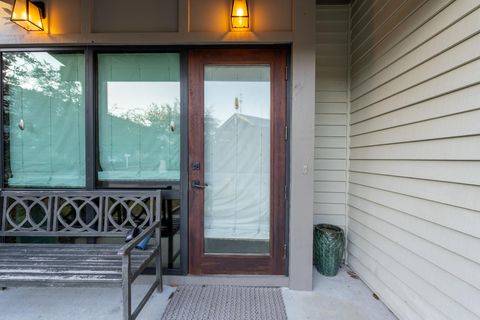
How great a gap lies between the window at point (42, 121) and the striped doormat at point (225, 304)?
56.4 inches

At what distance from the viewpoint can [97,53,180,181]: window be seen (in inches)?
91.7

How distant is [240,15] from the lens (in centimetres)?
210

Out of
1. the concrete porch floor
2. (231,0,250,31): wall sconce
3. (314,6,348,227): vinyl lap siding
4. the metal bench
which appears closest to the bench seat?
the metal bench

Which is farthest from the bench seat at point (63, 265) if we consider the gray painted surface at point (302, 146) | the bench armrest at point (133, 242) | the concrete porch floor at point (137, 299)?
the gray painted surface at point (302, 146)

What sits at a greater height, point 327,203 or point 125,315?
point 327,203

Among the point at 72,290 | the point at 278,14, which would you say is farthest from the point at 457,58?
the point at 72,290

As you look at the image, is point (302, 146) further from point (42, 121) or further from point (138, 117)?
point (42, 121)

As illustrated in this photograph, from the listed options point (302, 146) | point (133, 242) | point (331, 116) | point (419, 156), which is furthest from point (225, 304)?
point (331, 116)

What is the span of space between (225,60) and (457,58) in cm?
167

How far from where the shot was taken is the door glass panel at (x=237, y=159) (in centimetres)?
231

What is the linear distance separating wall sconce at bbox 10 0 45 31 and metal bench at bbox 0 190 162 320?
1.49 meters

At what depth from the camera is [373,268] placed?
7.27ft

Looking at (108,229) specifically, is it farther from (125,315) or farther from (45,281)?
(125,315)

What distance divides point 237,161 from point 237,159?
0.02m
